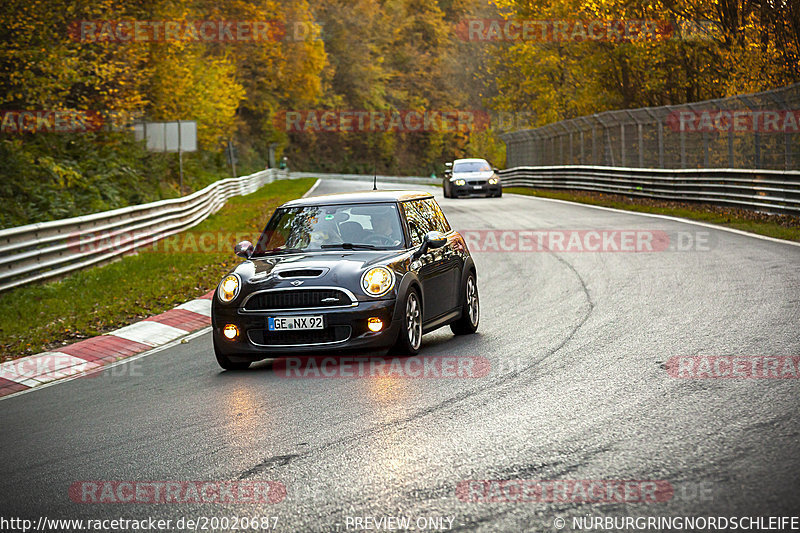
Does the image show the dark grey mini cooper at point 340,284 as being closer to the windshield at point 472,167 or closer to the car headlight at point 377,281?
the car headlight at point 377,281

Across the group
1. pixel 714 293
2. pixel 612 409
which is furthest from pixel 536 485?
pixel 714 293

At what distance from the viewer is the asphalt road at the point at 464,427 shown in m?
4.89

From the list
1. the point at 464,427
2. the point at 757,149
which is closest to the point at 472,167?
the point at 757,149

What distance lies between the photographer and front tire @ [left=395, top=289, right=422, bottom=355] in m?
9.02

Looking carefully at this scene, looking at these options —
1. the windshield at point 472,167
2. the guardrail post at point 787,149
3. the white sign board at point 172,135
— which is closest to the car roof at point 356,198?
Result: the guardrail post at point 787,149

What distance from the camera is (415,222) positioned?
10273 millimetres

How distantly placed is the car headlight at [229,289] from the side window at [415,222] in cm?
177

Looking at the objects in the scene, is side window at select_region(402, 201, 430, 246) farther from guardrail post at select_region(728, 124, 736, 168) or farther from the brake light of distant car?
guardrail post at select_region(728, 124, 736, 168)

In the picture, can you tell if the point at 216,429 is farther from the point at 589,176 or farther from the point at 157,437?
the point at 589,176

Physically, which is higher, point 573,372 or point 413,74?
point 413,74

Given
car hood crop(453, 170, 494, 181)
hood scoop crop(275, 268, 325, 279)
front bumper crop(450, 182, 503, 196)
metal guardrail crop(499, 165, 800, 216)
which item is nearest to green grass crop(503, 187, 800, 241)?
metal guardrail crop(499, 165, 800, 216)

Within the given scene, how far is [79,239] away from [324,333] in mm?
8462

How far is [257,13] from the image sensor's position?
58125mm

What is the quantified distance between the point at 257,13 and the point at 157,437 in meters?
54.1
